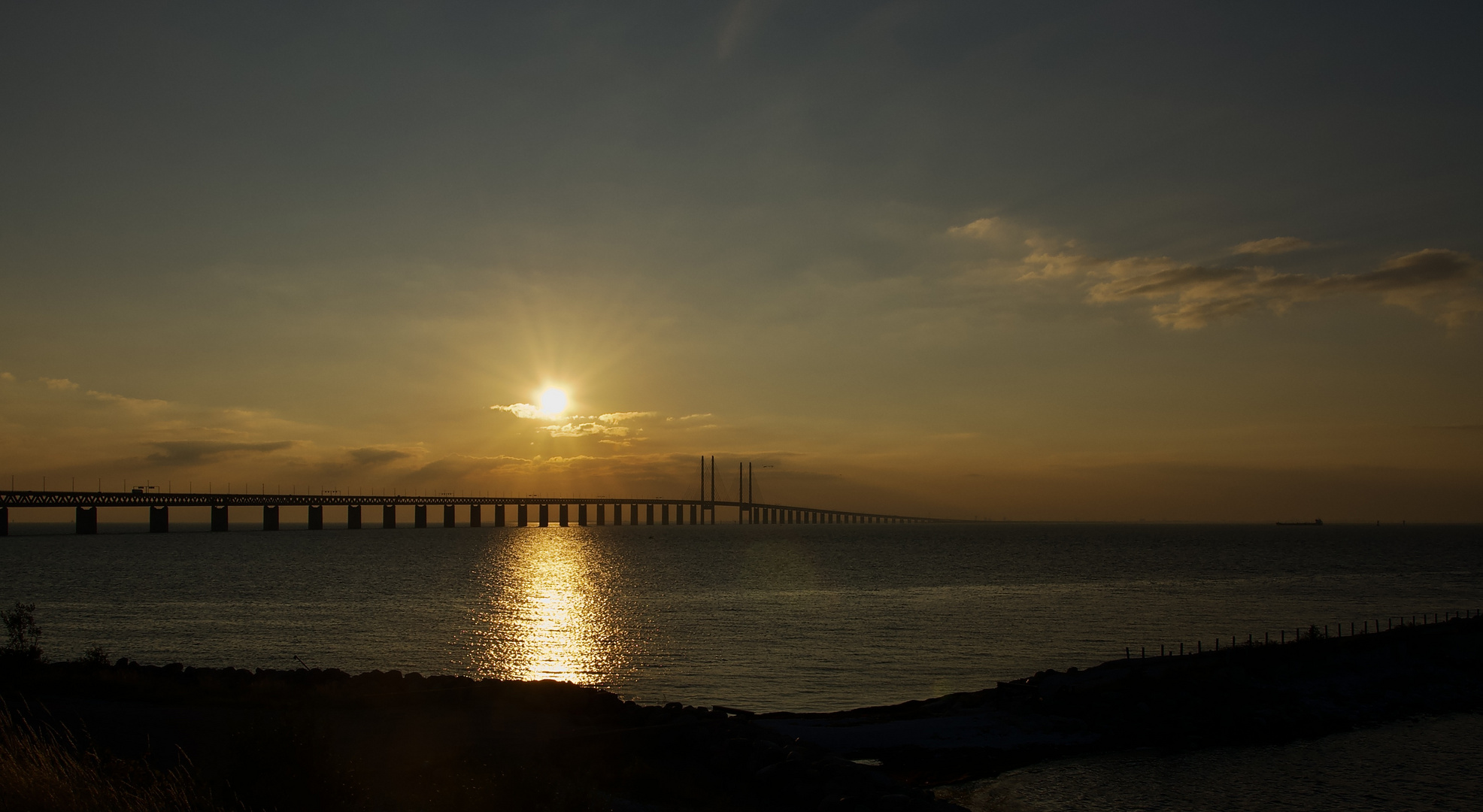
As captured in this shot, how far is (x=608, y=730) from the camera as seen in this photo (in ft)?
82.6

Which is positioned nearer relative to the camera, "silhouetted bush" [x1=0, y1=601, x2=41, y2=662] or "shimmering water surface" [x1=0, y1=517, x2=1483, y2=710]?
"silhouetted bush" [x1=0, y1=601, x2=41, y2=662]

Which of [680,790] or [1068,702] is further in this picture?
[1068,702]

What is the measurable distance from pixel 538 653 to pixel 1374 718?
38.4m

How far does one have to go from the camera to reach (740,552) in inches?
6900

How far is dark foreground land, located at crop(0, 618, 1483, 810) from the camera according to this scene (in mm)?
12547

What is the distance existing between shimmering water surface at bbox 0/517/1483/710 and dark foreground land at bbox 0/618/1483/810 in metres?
6.86

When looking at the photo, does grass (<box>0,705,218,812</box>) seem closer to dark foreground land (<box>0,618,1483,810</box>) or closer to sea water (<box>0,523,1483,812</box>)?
dark foreground land (<box>0,618,1483,810</box>)

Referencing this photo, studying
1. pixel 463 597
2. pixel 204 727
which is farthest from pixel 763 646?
pixel 463 597

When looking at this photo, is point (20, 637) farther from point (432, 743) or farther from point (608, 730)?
point (608, 730)

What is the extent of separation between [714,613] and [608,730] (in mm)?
44130

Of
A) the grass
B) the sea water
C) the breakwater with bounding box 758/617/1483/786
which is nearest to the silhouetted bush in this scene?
the sea water

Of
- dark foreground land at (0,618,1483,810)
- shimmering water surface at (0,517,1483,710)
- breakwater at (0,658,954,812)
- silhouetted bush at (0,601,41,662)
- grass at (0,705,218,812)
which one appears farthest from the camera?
shimmering water surface at (0,517,1483,710)

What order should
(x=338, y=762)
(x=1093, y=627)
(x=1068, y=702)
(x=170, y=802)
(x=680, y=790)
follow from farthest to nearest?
(x=1093, y=627)
(x=1068, y=702)
(x=680, y=790)
(x=338, y=762)
(x=170, y=802)

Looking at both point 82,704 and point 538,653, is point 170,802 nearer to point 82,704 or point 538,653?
point 82,704
